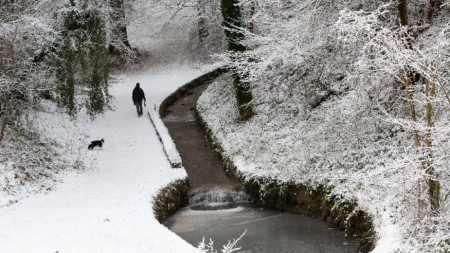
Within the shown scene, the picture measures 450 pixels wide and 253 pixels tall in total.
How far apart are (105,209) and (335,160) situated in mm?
6385

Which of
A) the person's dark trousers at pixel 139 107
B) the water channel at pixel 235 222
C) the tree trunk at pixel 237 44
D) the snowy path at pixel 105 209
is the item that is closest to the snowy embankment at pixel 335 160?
the tree trunk at pixel 237 44

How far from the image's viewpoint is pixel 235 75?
1777 centimetres

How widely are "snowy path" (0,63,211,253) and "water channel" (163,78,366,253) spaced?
0.95 m

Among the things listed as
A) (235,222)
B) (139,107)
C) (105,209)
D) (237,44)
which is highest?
(237,44)

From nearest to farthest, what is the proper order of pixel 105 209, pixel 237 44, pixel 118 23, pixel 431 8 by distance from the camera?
pixel 105 209, pixel 431 8, pixel 237 44, pixel 118 23

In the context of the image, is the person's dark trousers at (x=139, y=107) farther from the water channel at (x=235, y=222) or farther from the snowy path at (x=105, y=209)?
the water channel at (x=235, y=222)

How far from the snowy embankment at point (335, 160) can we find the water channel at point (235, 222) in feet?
2.34

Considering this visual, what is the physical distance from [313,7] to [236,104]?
22.9 feet

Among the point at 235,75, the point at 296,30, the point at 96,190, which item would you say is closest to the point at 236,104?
the point at 235,75

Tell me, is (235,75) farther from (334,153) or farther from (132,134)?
(334,153)

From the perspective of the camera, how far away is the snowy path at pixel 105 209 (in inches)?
371

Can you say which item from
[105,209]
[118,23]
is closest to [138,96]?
[105,209]

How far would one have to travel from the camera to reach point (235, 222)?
38.9 feet

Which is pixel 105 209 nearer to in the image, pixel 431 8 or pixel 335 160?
pixel 335 160
